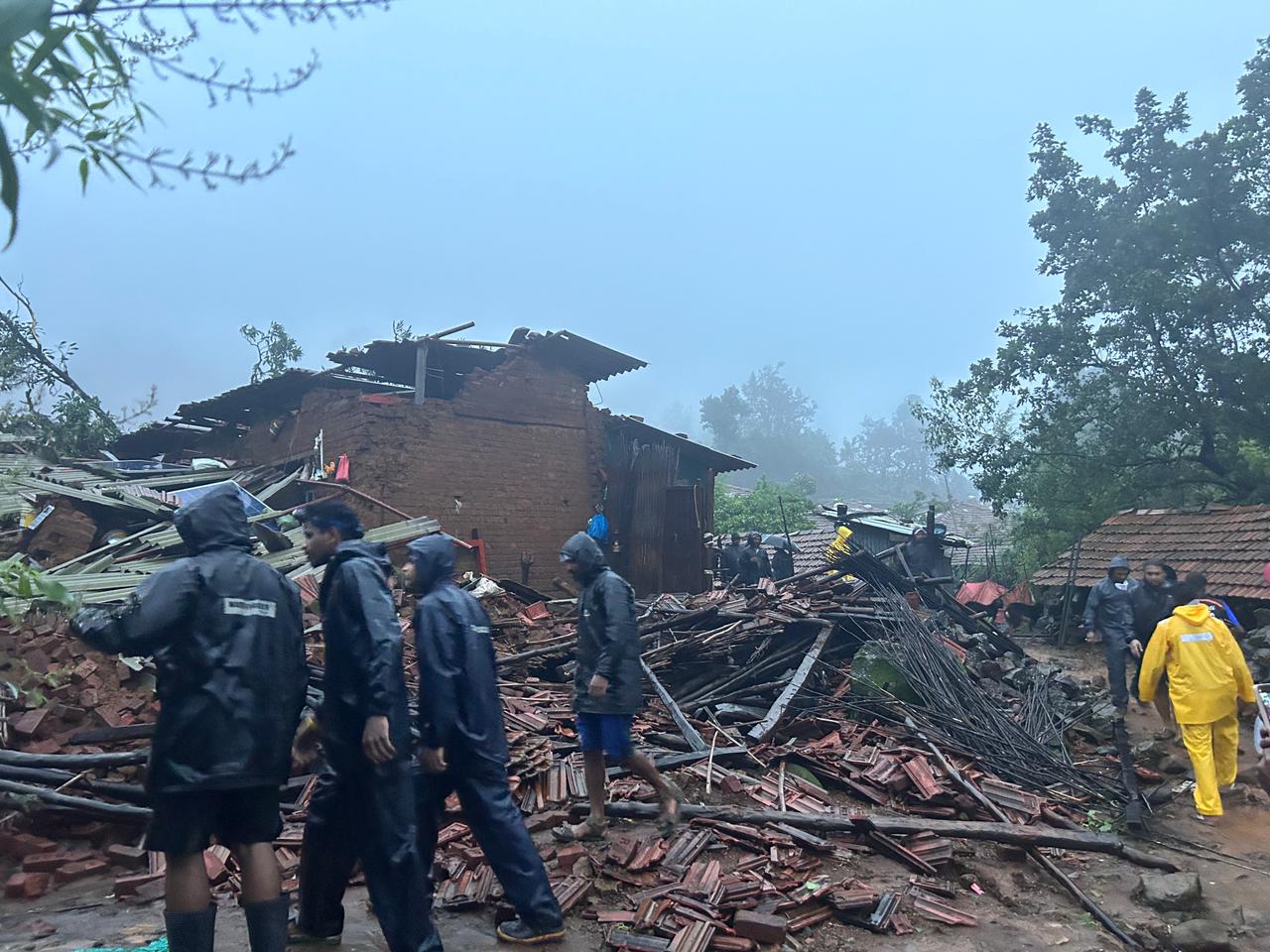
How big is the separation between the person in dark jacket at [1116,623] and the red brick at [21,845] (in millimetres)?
9184

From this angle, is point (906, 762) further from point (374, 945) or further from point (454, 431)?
point (454, 431)

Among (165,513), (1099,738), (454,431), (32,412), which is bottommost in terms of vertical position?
(1099,738)

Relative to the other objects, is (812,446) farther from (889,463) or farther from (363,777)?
(363,777)

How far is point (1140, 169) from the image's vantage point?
63.8 ft

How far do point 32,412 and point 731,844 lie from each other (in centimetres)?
1877

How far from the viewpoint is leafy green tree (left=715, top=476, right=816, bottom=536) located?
101 feet

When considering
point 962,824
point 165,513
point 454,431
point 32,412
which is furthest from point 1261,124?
point 32,412

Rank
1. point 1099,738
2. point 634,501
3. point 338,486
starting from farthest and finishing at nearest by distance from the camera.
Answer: point 634,501 < point 338,486 < point 1099,738

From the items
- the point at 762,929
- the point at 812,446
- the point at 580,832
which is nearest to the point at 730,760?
the point at 580,832

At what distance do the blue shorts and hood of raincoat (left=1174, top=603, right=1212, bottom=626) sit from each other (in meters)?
4.53

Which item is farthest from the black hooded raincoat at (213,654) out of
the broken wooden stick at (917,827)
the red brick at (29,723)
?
the red brick at (29,723)

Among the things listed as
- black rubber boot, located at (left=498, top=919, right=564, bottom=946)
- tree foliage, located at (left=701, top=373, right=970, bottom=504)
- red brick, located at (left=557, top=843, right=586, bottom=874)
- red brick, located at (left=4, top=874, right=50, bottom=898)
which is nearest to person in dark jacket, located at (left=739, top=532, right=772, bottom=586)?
red brick, located at (left=557, top=843, right=586, bottom=874)

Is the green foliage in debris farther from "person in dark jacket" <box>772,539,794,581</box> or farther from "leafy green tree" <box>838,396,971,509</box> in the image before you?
"leafy green tree" <box>838,396,971,509</box>

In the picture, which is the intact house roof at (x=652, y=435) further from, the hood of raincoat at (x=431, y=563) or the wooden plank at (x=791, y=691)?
the hood of raincoat at (x=431, y=563)
